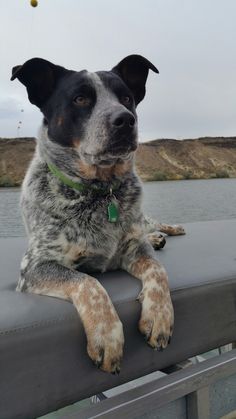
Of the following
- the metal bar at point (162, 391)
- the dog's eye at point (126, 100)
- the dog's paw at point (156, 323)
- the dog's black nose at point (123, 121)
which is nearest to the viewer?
the metal bar at point (162, 391)

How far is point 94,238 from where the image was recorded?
6.33 feet

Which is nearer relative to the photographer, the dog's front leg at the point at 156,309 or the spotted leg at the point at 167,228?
the dog's front leg at the point at 156,309

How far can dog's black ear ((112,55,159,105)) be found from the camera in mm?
2266

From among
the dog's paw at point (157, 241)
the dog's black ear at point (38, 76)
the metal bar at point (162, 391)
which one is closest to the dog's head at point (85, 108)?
the dog's black ear at point (38, 76)

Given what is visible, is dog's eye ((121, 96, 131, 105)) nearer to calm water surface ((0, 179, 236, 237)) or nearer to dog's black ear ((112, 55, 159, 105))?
dog's black ear ((112, 55, 159, 105))

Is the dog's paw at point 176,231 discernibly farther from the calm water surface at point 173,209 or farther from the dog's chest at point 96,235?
the dog's chest at point 96,235

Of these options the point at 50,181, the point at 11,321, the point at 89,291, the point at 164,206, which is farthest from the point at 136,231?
the point at 164,206

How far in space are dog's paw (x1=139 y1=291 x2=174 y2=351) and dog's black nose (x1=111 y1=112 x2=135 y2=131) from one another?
78 centimetres

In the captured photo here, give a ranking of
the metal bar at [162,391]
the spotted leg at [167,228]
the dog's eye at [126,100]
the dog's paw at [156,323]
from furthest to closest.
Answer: the spotted leg at [167,228] → the dog's eye at [126,100] → the dog's paw at [156,323] → the metal bar at [162,391]

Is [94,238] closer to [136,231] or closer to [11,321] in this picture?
[136,231]

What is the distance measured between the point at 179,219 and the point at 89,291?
131 inches

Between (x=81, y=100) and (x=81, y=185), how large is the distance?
16.8 inches

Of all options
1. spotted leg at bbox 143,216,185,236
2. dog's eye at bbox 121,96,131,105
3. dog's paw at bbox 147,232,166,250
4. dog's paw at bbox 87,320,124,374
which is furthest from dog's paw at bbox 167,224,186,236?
dog's paw at bbox 87,320,124,374

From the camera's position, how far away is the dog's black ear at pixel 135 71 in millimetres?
2266
